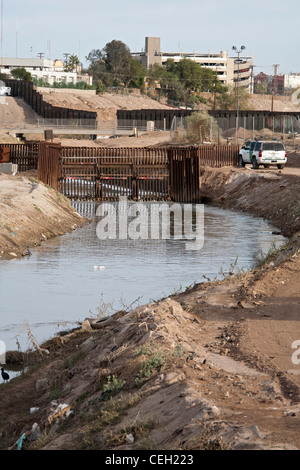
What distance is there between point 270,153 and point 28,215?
21.0m

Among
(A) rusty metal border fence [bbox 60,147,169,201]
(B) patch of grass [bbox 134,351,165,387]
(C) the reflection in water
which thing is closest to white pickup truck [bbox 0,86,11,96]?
(A) rusty metal border fence [bbox 60,147,169,201]

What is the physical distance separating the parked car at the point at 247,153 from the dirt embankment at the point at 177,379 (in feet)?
109

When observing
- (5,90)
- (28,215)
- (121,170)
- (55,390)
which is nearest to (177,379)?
(55,390)

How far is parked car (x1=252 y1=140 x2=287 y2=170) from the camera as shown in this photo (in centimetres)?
4456

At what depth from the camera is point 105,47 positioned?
18088 cm

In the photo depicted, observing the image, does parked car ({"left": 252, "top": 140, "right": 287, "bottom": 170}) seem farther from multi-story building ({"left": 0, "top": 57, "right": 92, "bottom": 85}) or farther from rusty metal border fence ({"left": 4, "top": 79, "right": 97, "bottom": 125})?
multi-story building ({"left": 0, "top": 57, "right": 92, "bottom": 85})

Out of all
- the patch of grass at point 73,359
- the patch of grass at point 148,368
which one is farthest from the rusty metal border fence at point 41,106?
the patch of grass at point 148,368

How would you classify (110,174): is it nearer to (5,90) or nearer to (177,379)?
(177,379)

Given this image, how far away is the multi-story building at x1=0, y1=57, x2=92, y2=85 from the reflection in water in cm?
13088

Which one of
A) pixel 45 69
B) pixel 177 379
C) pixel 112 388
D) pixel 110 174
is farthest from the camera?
pixel 45 69

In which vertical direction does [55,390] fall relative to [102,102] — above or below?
below

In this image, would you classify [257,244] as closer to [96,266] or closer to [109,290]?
[96,266]

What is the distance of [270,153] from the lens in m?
45.0

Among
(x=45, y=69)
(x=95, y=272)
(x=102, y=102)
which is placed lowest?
(x=95, y=272)
